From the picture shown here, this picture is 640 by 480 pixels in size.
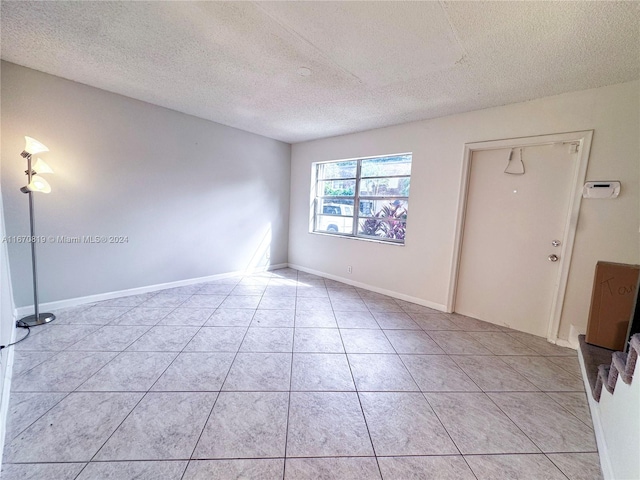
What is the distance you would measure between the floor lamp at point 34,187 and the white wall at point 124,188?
0.20 meters

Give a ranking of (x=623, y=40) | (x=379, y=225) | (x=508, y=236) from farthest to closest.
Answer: (x=379, y=225) → (x=508, y=236) → (x=623, y=40)

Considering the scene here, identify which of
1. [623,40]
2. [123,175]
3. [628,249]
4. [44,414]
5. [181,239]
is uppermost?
[623,40]

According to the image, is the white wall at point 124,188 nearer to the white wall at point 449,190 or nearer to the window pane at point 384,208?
the white wall at point 449,190

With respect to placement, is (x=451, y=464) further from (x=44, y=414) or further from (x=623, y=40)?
(x=623, y=40)

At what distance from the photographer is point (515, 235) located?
284cm

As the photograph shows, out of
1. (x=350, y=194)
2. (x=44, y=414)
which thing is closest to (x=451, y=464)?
(x=44, y=414)

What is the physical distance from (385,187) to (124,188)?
3.64m

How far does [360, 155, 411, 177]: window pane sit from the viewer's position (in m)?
3.72

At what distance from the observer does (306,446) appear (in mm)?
1388

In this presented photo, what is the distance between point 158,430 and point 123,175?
303 cm

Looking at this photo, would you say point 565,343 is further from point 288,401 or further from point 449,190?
point 288,401

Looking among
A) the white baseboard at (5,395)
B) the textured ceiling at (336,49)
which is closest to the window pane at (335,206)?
the textured ceiling at (336,49)

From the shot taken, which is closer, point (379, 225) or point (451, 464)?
point (451, 464)

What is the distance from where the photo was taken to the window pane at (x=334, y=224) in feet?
14.9
